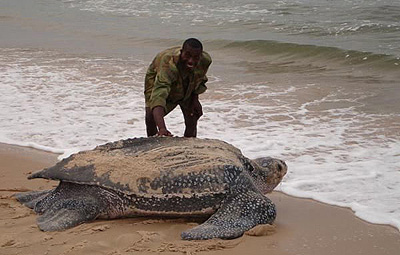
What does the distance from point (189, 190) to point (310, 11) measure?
13.1 m

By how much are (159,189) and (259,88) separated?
171 inches

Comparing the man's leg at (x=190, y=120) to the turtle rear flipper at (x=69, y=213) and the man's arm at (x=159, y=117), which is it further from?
the turtle rear flipper at (x=69, y=213)

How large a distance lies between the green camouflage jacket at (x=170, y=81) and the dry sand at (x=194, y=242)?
2.70 feet

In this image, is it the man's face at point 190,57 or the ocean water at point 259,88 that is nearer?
the man's face at point 190,57

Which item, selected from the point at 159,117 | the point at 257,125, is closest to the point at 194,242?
the point at 159,117

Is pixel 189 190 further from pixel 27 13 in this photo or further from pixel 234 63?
pixel 27 13

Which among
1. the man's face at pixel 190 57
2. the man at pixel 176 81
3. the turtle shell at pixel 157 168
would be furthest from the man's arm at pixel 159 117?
the man's face at pixel 190 57

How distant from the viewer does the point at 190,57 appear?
3654mm

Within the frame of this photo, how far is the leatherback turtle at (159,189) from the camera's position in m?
3.22

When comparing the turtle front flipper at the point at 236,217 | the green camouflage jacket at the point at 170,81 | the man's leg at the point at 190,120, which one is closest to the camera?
the turtle front flipper at the point at 236,217

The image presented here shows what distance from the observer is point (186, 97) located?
406 centimetres

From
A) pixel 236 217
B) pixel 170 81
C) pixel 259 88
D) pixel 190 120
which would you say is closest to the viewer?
pixel 236 217

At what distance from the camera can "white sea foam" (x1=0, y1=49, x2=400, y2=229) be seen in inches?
157

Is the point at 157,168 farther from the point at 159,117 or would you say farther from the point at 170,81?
the point at 170,81
